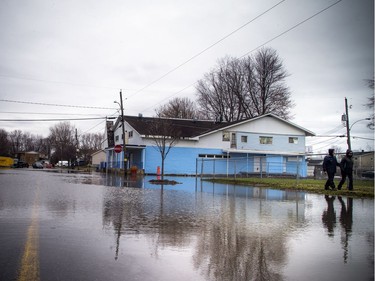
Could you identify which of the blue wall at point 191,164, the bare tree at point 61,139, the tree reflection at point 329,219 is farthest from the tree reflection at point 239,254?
the bare tree at point 61,139

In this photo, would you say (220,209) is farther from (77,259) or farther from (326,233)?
(77,259)

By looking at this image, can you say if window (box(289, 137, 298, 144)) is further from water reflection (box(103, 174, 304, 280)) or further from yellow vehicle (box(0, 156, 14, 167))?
yellow vehicle (box(0, 156, 14, 167))

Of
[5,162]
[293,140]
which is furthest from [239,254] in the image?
[5,162]

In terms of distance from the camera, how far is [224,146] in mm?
45906

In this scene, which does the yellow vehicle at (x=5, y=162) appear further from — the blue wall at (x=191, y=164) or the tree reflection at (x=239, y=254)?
the tree reflection at (x=239, y=254)

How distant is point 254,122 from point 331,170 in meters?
29.3

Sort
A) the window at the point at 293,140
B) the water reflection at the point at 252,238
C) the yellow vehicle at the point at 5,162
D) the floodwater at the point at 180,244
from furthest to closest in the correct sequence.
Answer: the yellow vehicle at the point at 5,162 → the window at the point at 293,140 → the water reflection at the point at 252,238 → the floodwater at the point at 180,244

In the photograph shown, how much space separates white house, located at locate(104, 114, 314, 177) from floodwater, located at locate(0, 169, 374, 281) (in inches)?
1283

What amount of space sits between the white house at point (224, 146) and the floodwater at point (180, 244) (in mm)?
32595

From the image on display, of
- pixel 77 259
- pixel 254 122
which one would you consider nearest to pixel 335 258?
pixel 77 259

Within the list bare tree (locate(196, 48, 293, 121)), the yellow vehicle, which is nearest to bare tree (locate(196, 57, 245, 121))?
bare tree (locate(196, 48, 293, 121))

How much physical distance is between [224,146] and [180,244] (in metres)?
40.2

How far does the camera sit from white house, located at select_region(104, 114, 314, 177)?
140ft

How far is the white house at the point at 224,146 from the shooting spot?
42719mm
